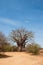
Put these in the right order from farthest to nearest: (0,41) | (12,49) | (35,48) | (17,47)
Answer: (17,47)
(12,49)
(35,48)
(0,41)

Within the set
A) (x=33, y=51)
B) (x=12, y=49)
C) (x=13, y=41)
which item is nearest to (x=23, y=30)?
(x=13, y=41)

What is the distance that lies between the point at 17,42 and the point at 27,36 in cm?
447

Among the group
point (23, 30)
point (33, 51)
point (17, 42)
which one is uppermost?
point (23, 30)

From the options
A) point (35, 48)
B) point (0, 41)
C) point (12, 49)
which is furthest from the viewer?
point (12, 49)

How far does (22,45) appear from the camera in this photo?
6488cm

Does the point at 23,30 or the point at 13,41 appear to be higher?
the point at 23,30

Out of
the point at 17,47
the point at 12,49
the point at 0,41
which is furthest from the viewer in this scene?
the point at 17,47

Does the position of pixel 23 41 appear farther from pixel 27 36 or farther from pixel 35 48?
pixel 35 48

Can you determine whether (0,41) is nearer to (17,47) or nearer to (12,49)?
(12,49)

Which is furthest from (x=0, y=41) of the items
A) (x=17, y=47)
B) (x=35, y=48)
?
(x=17, y=47)

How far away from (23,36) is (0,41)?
33920 mm

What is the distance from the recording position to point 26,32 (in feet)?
214

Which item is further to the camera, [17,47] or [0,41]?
[17,47]

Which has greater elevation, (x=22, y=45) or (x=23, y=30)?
(x=23, y=30)
